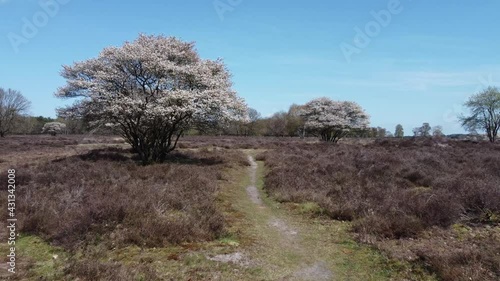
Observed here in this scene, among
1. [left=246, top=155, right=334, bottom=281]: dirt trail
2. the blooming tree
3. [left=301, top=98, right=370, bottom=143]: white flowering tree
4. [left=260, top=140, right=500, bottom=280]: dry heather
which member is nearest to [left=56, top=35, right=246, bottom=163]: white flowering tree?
[left=260, top=140, right=500, bottom=280]: dry heather

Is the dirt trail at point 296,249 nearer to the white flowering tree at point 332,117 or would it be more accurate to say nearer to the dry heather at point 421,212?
the dry heather at point 421,212

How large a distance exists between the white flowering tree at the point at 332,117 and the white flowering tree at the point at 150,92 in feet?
82.0

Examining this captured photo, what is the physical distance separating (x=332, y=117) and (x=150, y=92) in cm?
2908

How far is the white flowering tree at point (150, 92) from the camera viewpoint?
19.2 m

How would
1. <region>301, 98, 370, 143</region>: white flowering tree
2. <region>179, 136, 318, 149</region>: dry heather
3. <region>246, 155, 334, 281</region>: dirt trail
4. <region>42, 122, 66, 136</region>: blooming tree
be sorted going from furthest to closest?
<region>42, 122, 66, 136</region>: blooming tree → <region>301, 98, 370, 143</region>: white flowering tree → <region>179, 136, 318, 149</region>: dry heather → <region>246, 155, 334, 281</region>: dirt trail

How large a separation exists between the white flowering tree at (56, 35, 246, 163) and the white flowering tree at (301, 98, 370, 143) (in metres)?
25.0

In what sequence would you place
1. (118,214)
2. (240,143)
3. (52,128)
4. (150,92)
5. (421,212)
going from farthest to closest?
(52,128)
(240,143)
(150,92)
(421,212)
(118,214)

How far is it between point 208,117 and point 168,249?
1416cm

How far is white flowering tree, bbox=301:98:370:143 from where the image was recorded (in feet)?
147

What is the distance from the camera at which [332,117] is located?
4462cm

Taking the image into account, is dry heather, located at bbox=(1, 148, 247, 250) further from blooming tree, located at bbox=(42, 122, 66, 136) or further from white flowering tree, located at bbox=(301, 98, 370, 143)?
blooming tree, located at bbox=(42, 122, 66, 136)

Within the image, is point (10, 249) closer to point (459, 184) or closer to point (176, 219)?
point (176, 219)

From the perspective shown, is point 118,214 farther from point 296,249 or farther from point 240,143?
point 240,143

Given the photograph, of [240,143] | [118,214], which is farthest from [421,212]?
[240,143]
